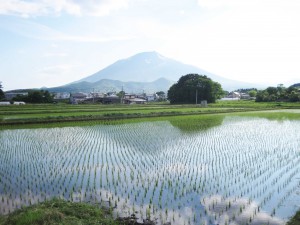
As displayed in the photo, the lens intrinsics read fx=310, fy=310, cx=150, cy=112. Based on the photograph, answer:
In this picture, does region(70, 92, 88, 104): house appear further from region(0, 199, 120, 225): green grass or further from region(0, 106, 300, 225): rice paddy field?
region(0, 199, 120, 225): green grass

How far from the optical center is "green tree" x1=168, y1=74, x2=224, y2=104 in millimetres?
57312

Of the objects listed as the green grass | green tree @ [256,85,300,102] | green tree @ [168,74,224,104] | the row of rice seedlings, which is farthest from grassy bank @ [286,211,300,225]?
green tree @ [256,85,300,102]

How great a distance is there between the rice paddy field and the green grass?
0.61m

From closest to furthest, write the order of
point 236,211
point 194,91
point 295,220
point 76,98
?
point 295,220 < point 236,211 < point 194,91 < point 76,98

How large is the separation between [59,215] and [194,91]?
53.2 metres

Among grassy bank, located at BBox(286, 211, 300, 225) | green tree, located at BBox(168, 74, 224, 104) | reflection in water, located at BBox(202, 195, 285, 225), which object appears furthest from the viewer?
green tree, located at BBox(168, 74, 224, 104)

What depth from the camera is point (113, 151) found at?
12594 mm

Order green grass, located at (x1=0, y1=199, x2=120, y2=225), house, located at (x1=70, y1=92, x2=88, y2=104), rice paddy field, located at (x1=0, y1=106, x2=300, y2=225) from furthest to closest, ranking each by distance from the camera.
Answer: house, located at (x1=70, y1=92, x2=88, y2=104), rice paddy field, located at (x1=0, y1=106, x2=300, y2=225), green grass, located at (x1=0, y1=199, x2=120, y2=225)

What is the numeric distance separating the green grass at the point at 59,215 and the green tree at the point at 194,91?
51.3 m

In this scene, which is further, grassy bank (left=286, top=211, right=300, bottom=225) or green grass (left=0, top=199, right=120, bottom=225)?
grassy bank (left=286, top=211, right=300, bottom=225)

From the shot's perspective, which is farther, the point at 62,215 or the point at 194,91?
the point at 194,91

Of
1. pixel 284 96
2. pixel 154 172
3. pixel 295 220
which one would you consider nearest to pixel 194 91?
pixel 284 96

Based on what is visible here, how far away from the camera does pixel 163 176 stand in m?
8.84

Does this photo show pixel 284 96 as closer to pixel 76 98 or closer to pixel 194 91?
pixel 194 91
